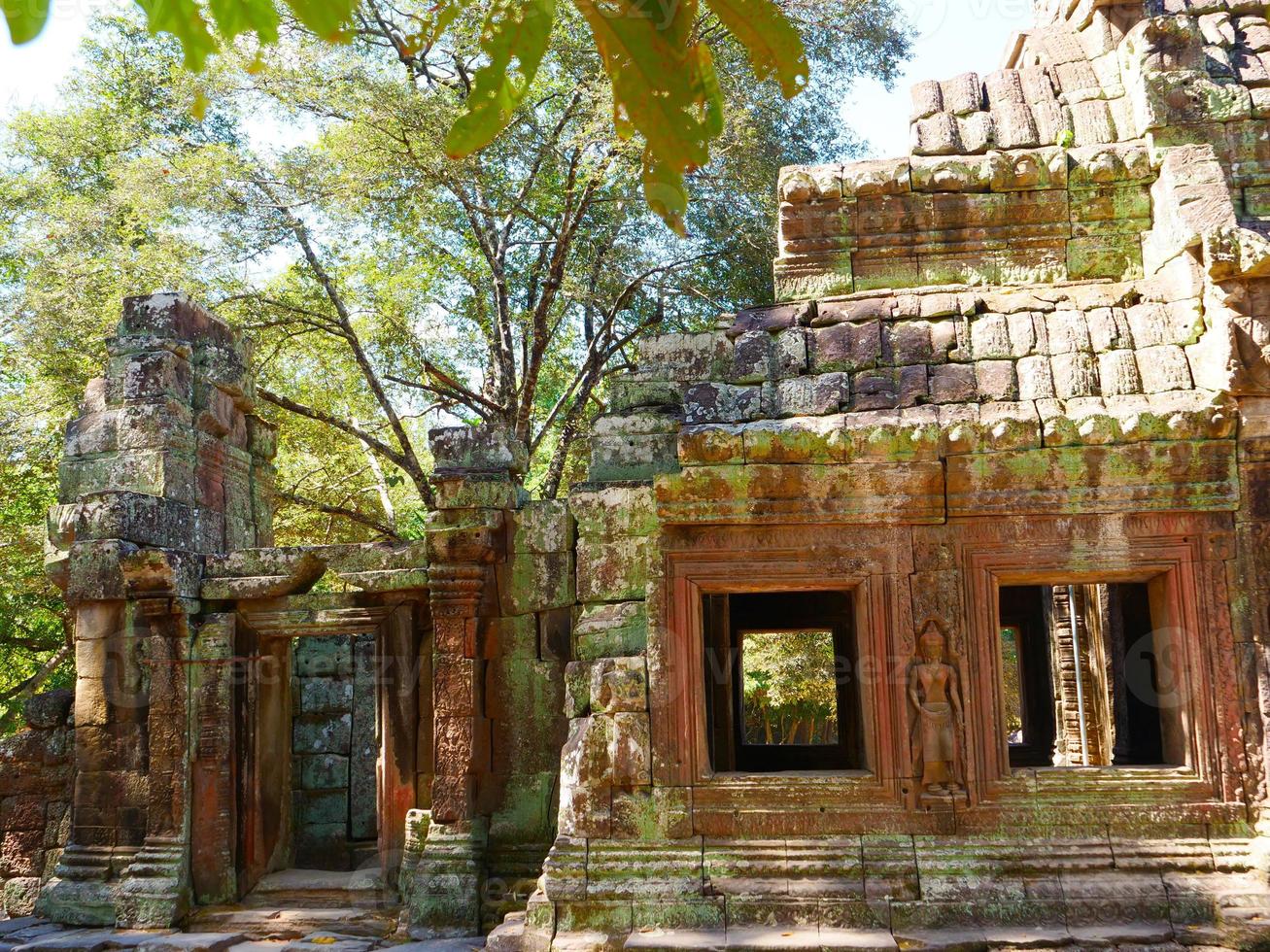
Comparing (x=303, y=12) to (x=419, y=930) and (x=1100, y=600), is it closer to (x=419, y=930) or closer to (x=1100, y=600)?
(x=419, y=930)

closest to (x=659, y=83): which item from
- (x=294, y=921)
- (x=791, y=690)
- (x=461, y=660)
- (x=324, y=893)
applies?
(x=461, y=660)

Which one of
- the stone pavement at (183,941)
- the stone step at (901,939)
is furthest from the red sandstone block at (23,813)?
the stone step at (901,939)

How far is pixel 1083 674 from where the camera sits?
11.1 metres

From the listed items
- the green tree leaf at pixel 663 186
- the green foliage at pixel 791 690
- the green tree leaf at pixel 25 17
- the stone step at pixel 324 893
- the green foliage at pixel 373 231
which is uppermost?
the green foliage at pixel 373 231

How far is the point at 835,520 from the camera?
20.9 ft

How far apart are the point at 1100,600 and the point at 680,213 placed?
921 centimetres

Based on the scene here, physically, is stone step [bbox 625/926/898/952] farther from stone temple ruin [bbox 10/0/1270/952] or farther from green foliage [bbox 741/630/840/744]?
green foliage [bbox 741/630/840/744]

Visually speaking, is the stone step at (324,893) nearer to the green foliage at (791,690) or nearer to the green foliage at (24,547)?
the green foliage at (24,547)

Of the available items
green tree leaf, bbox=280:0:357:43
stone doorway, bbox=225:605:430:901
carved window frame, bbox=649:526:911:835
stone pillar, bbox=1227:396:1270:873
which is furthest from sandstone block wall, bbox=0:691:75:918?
green tree leaf, bbox=280:0:357:43

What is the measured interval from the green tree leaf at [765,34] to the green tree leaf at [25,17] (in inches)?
36.0

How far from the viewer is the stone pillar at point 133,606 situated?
784 centimetres

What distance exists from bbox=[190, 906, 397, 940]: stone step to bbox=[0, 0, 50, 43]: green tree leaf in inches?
268

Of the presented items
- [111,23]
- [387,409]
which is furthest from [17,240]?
[387,409]

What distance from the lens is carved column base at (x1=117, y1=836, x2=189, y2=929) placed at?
25.0ft
